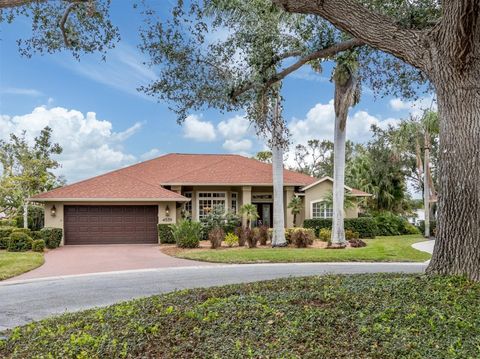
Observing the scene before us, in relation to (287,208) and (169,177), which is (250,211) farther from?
(169,177)

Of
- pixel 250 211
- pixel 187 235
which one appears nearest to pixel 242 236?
pixel 187 235

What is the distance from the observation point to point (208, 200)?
2609 centimetres

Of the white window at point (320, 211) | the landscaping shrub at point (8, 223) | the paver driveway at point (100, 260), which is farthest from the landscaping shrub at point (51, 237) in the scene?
the white window at point (320, 211)

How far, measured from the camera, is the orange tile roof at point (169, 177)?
22.6 metres

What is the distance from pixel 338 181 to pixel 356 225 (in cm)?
710

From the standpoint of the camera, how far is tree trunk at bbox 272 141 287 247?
65.9 feet

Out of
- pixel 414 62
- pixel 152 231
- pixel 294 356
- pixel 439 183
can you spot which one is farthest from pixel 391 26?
pixel 152 231

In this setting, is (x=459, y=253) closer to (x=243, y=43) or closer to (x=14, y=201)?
(x=243, y=43)

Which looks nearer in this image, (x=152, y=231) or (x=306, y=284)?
(x=306, y=284)

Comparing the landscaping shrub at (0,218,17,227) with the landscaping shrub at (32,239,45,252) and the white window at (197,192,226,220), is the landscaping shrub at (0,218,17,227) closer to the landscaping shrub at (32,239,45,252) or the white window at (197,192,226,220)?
the landscaping shrub at (32,239,45,252)

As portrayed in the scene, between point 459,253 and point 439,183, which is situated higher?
point 439,183

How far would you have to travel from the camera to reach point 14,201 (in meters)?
27.1

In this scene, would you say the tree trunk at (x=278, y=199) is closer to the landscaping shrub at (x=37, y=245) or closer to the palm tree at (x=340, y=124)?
the palm tree at (x=340, y=124)

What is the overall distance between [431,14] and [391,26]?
2.40 m
